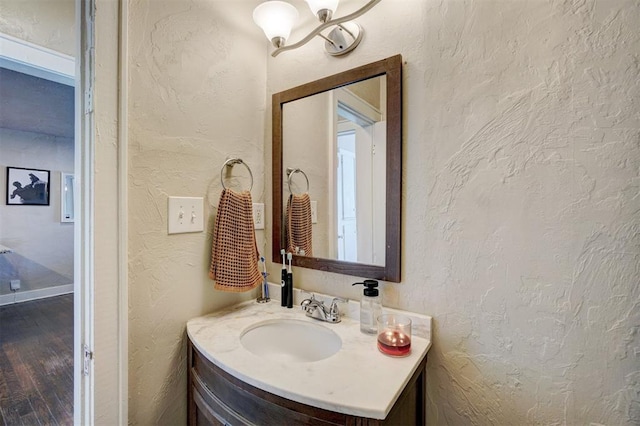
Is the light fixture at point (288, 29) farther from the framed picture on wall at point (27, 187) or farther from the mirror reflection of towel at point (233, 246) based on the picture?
the framed picture on wall at point (27, 187)

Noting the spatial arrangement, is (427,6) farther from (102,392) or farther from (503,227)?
(102,392)

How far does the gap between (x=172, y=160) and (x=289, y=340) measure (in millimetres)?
751

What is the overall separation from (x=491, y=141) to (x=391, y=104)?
1.05 feet

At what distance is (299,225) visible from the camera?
1146mm

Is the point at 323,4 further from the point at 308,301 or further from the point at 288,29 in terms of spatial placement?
the point at 308,301

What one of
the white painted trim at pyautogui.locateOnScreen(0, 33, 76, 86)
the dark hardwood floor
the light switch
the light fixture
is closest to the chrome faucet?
the light switch

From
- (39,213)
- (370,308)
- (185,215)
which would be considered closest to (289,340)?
(370,308)

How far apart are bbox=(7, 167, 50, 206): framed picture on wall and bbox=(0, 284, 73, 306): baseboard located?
111cm

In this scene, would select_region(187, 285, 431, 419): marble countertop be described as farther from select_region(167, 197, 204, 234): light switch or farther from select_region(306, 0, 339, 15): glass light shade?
select_region(306, 0, 339, 15): glass light shade

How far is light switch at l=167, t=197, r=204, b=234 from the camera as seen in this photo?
907 millimetres

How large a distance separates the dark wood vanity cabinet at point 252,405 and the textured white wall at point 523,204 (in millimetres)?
129

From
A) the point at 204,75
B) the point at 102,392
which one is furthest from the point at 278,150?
the point at 102,392

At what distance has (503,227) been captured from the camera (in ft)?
2.39

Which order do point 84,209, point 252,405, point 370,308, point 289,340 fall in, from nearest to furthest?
1. point 252,405
2. point 84,209
3. point 370,308
4. point 289,340
